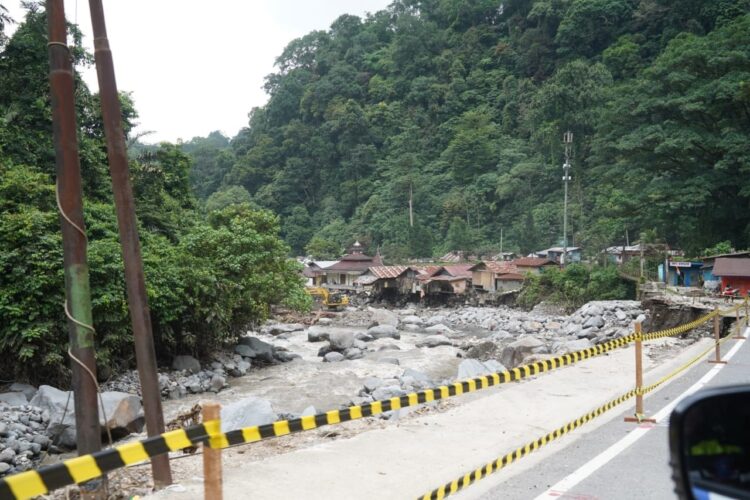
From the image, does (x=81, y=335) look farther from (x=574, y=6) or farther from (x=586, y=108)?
(x=574, y=6)

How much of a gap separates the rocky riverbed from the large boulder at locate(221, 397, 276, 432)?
2 centimetres

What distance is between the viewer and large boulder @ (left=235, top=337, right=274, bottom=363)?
Answer: 23.7 meters

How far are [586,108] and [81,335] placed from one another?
62974 millimetres

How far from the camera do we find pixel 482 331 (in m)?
38.9

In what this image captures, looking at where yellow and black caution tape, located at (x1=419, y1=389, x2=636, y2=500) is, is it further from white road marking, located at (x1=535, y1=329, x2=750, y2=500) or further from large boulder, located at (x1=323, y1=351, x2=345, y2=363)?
large boulder, located at (x1=323, y1=351, x2=345, y2=363)

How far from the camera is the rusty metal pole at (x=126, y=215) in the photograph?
5996mm

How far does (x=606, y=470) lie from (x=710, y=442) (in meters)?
4.39

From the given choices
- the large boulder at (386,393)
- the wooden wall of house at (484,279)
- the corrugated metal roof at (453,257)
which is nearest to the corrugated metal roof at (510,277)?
the wooden wall of house at (484,279)

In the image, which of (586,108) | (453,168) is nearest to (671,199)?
(586,108)

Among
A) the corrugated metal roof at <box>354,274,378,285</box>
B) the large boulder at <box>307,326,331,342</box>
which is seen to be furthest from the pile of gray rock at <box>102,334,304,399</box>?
the corrugated metal roof at <box>354,274,378,285</box>

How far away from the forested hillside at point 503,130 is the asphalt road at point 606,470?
30.7 m

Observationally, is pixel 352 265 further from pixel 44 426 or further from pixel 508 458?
pixel 508 458

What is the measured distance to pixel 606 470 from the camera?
567 centimetres

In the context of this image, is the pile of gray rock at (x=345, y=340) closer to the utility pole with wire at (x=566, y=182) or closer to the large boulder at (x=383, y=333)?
the large boulder at (x=383, y=333)
